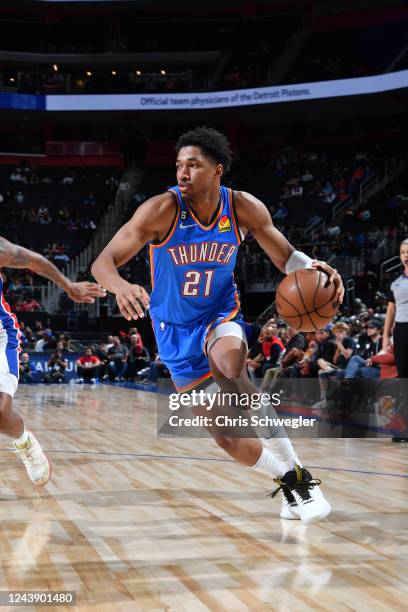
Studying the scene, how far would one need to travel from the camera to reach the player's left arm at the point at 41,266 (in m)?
4.06

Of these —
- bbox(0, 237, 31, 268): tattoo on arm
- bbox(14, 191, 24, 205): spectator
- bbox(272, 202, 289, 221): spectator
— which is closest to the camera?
bbox(0, 237, 31, 268): tattoo on arm

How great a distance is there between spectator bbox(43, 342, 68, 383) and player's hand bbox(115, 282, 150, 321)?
43.5ft

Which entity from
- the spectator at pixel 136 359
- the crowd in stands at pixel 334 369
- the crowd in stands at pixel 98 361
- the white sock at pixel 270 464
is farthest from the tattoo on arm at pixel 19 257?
the spectator at pixel 136 359

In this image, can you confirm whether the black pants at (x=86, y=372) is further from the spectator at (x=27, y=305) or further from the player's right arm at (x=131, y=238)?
the player's right arm at (x=131, y=238)

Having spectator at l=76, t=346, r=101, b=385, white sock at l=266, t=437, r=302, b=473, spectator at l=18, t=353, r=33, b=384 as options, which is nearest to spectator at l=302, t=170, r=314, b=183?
spectator at l=76, t=346, r=101, b=385

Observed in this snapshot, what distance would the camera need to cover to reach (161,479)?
16.6ft

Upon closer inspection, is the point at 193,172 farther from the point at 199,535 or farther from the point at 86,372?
the point at 86,372

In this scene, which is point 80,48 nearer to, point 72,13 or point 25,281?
point 72,13

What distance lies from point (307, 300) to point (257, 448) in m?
0.85

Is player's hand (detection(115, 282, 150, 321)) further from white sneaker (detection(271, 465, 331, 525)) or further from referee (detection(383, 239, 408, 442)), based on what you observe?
referee (detection(383, 239, 408, 442))

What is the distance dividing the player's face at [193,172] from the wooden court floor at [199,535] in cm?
173

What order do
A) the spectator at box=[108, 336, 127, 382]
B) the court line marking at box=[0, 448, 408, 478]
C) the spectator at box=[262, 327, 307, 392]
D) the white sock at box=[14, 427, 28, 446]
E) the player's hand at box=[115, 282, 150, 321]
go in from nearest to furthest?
1. the player's hand at box=[115, 282, 150, 321]
2. the white sock at box=[14, 427, 28, 446]
3. the court line marking at box=[0, 448, 408, 478]
4. the spectator at box=[262, 327, 307, 392]
5. the spectator at box=[108, 336, 127, 382]

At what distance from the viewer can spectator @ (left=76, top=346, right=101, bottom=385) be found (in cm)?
1620

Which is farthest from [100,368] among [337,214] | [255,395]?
[255,395]
